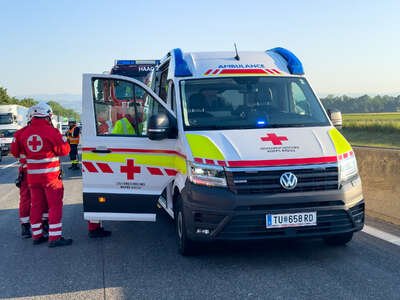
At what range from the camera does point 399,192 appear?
277 inches

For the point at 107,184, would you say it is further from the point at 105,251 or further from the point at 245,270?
the point at 245,270

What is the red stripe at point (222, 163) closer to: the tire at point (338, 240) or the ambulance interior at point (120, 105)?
the ambulance interior at point (120, 105)

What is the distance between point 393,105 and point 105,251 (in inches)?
4101

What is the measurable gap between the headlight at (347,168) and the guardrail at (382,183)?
6.45 feet

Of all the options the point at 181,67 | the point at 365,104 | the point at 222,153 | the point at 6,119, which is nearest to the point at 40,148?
the point at 181,67

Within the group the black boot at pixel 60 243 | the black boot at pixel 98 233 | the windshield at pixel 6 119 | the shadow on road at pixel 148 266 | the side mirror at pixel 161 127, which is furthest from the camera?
the windshield at pixel 6 119

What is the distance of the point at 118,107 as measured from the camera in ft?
20.1

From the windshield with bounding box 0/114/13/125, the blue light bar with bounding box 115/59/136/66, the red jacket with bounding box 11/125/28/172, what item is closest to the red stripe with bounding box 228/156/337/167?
the red jacket with bounding box 11/125/28/172

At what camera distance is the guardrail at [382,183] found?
7105mm

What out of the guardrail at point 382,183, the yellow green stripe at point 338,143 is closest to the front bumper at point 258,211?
the yellow green stripe at point 338,143

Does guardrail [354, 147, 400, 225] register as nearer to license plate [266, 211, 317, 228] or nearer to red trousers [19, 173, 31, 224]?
license plate [266, 211, 317, 228]

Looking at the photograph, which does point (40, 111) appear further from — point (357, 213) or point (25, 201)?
point (357, 213)

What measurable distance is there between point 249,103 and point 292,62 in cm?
98

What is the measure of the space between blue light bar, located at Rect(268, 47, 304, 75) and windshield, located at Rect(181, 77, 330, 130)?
11cm
